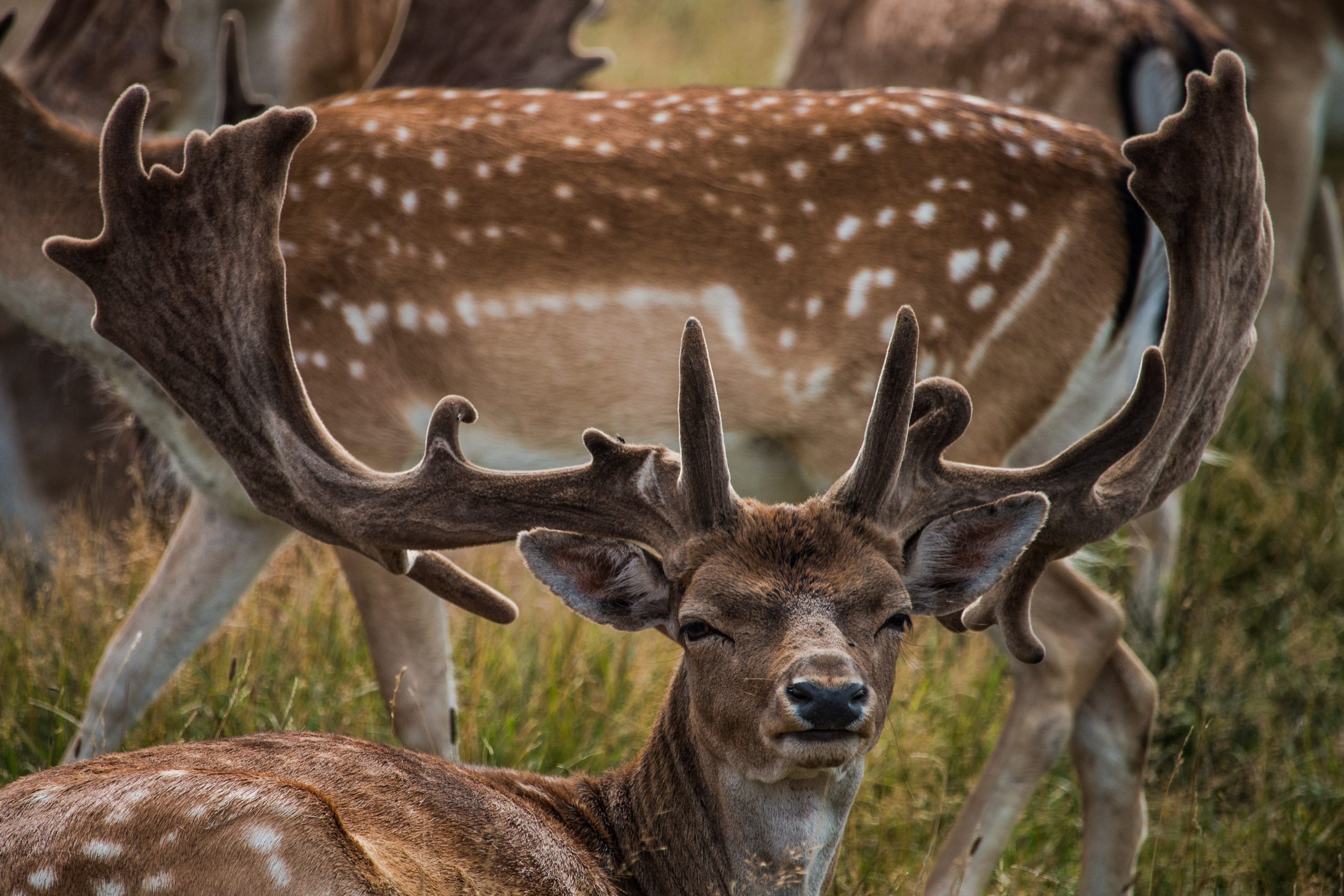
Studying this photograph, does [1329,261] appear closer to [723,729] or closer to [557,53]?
[557,53]

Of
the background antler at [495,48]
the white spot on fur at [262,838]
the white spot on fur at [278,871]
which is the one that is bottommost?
the background antler at [495,48]

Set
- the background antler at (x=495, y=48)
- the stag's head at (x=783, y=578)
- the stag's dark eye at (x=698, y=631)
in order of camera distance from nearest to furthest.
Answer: the stag's head at (x=783, y=578) < the stag's dark eye at (x=698, y=631) < the background antler at (x=495, y=48)

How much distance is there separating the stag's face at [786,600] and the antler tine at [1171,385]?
98mm

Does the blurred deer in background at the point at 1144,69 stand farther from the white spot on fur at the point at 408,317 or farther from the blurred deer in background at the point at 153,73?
the white spot on fur at the point at 408,317

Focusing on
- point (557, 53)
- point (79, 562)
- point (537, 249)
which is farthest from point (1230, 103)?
point (557, 53)

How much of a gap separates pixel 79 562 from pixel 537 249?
1.78 meters

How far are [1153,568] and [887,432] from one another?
9.33 ft

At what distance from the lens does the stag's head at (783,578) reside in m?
2.71

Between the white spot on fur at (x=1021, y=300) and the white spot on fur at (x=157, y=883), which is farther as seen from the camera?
the white spot on fur at (x=1021, y=300)

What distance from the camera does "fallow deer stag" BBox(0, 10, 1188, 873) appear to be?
4.05 metres

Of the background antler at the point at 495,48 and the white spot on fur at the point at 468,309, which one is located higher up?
the white spot on fur at the point at 468,309

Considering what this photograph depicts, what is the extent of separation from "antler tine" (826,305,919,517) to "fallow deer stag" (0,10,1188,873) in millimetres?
1161

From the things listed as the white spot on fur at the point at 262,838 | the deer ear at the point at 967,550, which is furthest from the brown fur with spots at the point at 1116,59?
the white spot on fur at the point at 262,838

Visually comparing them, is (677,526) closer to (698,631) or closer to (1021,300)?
(698,631)
